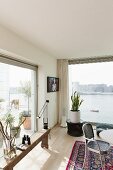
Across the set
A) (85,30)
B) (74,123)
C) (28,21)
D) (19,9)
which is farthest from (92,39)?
(74,123)

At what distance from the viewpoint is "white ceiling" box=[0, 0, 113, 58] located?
2.01 meters

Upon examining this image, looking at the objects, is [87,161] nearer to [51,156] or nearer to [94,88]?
[51,156]

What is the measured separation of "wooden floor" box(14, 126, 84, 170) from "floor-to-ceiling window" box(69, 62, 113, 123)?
172 centimetres

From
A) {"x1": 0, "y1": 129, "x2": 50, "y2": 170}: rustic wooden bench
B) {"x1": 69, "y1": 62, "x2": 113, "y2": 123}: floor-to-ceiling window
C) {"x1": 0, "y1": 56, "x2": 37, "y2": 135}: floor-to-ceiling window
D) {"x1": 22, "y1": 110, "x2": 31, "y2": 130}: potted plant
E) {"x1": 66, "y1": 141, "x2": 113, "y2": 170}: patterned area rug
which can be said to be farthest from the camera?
{"x1": 69, "y1": 62, "x2": 113, "y2": 123}: floor-to-ceiling window

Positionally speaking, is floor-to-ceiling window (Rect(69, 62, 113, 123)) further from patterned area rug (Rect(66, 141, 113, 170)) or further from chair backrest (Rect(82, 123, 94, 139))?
chair backrest (Rect(82, 123, 94, 139))

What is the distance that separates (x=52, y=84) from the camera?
5289 millimetres

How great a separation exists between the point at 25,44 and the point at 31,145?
226 centimetres

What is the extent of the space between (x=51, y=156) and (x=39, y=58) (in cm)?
262

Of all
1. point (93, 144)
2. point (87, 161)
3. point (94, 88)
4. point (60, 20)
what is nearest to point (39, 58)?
point (60, 20)

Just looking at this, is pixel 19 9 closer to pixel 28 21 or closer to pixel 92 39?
pixel 28 21

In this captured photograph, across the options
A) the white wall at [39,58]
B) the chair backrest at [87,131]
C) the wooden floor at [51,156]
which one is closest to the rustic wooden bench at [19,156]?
the wooden floor at [51,156]

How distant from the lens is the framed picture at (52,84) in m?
4.99

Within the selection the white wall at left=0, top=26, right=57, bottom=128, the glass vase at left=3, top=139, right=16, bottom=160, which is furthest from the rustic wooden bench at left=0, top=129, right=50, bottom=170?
the white wall at left=0, top=26, right=57, bottom=128

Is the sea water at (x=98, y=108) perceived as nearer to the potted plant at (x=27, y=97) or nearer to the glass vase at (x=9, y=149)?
the potted plant at (x=27, y=97)
